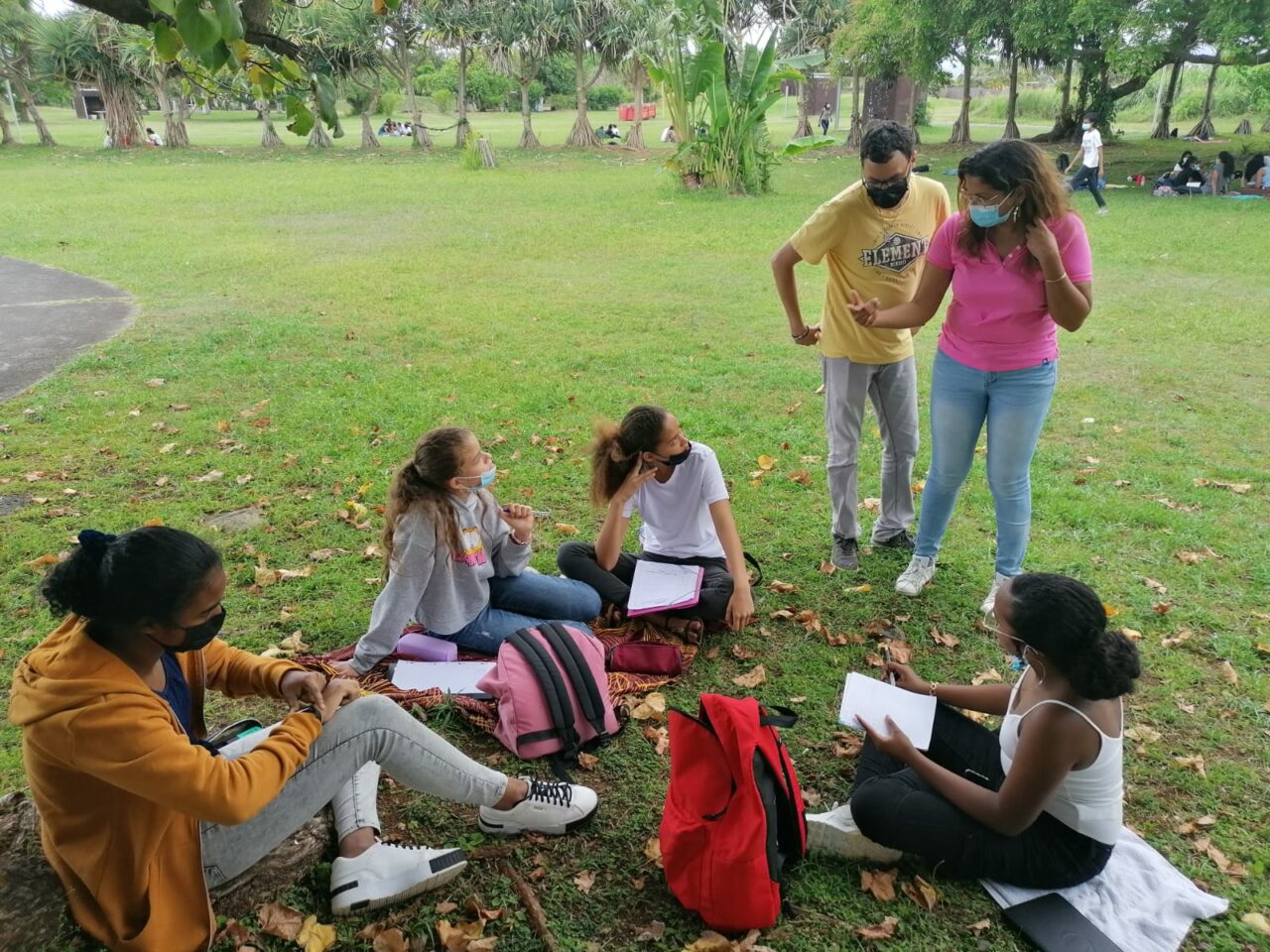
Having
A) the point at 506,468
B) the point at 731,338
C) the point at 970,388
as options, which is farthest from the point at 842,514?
the point at 731,338

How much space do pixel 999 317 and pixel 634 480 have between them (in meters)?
1.73

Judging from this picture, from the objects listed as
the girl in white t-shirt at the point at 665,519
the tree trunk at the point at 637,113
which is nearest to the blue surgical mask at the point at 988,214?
the girl in white t-shirt at the point at 665,519

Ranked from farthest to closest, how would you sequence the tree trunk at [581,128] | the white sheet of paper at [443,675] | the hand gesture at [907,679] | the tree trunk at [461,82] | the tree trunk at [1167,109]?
1. the tree trunk at [581,128]
2. the tree trunk at [461,82]
3. the tree trunk at [1167,109]
4. the white sheet of paper at [443,675]
5. the hand gesture at [907,679]

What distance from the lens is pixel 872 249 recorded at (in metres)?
4.50

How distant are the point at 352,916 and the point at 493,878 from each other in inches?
17.0

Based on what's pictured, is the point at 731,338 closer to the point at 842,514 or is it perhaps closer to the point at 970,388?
the point at 842,514

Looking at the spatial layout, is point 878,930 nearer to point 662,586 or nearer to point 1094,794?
point 1094,794

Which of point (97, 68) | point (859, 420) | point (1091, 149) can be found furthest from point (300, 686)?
point (97, 68)

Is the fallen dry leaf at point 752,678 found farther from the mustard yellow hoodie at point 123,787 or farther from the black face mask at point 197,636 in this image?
the black face mask at point 197,636

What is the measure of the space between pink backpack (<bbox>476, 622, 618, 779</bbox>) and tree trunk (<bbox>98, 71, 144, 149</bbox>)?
36580 mm

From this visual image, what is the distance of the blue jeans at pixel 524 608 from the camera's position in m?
4.01

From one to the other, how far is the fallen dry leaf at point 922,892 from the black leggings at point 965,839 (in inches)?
2.9

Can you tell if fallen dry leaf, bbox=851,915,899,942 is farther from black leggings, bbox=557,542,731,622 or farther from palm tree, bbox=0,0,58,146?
palm tree, bbox=0,0,58,146

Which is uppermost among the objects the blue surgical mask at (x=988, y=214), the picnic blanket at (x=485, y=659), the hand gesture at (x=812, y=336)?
the blue surgical mask at (x=988, y=214)
